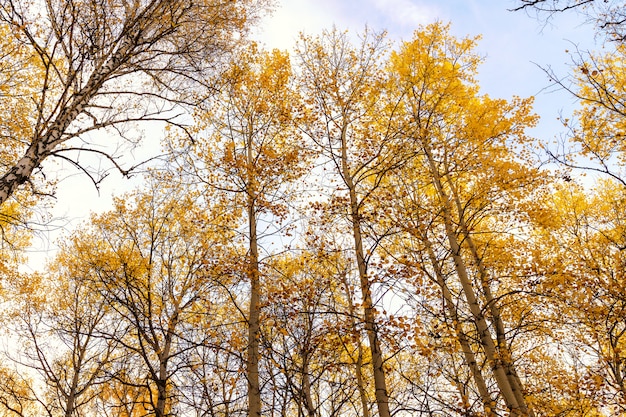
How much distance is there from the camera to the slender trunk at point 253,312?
5.10 metres

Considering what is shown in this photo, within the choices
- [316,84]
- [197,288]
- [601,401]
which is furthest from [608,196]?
[197,288]

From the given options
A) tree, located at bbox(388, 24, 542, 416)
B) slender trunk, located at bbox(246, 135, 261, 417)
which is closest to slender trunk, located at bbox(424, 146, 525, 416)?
tree, located at bbox(388, 24, 542, 416)

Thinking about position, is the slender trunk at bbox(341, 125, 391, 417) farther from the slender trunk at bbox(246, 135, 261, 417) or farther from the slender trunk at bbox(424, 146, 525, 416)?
the slender trunk at bbox(246, 135, 261, 417)

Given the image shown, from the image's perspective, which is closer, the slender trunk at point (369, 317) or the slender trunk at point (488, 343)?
the slender trunk at point (369, 317)

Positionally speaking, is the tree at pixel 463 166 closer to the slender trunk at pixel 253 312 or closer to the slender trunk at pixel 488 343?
the slender trunk at pixel 488 343

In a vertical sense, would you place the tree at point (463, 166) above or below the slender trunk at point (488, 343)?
above

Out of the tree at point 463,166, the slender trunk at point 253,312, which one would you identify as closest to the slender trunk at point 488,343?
the tree at point 463,166

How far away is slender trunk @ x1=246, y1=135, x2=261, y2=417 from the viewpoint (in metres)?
5.10

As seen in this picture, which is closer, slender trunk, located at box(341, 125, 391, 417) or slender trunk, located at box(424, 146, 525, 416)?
slender trunk, located at box(341, 125, 391, 417)

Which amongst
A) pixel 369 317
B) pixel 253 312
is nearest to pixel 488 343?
pixel 369 317

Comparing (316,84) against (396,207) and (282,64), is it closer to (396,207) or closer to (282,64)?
(282,64)

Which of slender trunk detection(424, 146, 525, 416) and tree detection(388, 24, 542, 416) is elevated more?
tree detection(388, 24, 542, 416)

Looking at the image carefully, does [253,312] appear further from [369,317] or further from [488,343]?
[488,343]

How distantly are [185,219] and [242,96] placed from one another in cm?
303
